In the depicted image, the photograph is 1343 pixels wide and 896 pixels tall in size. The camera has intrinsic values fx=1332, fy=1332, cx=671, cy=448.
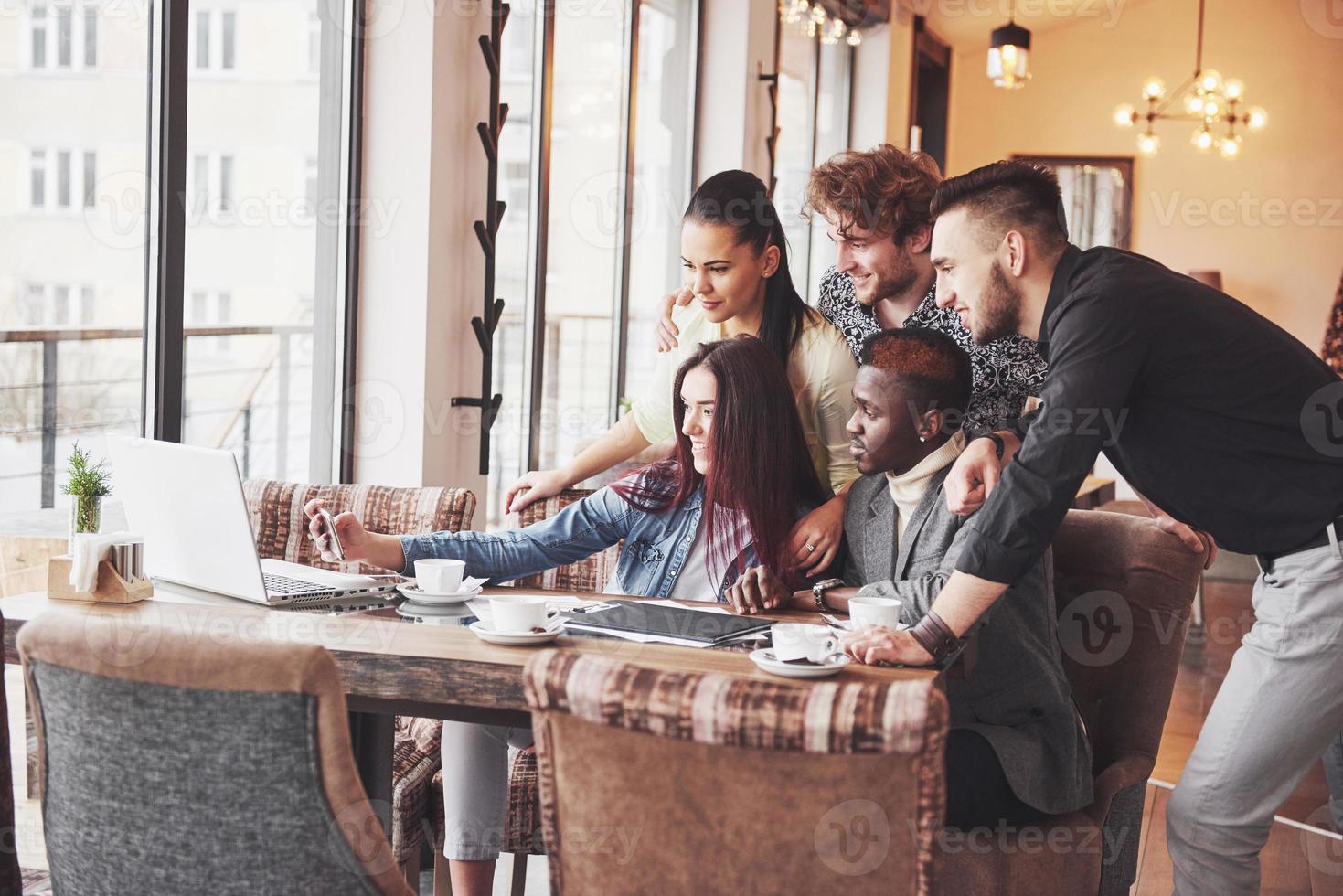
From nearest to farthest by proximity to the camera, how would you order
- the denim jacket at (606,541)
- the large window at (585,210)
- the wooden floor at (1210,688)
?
the denim jacket at (606,541)
the wooden floor at (1210,688)
the large window at (585,210)

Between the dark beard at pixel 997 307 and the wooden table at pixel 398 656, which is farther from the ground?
the dark beard at pixel 997 307

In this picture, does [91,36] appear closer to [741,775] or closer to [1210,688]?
[741,775]

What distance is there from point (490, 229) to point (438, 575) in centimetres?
172

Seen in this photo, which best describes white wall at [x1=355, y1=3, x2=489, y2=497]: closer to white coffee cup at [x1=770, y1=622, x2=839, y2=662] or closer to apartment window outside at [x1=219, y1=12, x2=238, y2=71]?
apartment window outside at [x1=219, y1=12, x2=238, y2=71]

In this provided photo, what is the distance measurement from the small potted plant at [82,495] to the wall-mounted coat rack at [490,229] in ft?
4.98

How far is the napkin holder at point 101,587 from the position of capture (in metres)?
1.96

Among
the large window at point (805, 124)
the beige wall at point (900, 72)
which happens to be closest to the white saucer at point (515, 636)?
the large window at point (805, 124)

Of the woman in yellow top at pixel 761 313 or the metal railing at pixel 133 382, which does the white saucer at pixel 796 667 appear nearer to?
the woman in yellow top at pixel 761 313

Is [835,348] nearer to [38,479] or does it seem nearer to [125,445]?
[125,445]

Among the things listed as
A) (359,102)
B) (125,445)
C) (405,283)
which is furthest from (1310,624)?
(359,102)

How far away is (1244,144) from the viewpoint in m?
9.52

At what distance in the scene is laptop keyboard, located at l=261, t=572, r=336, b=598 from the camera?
2010mm

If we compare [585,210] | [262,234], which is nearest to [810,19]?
[585,210]

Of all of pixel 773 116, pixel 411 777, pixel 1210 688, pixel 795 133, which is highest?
pixel 795 133
